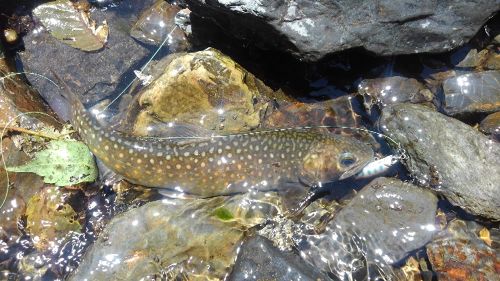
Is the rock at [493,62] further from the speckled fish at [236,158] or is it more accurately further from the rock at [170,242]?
the rock at [170,242]

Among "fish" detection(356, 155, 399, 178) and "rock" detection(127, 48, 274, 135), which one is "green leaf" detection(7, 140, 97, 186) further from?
"fish" detection(356, 155, 399, 178)

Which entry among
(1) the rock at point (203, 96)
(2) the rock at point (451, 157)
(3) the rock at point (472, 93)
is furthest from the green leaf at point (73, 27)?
(3) the rock at point (472, 93)

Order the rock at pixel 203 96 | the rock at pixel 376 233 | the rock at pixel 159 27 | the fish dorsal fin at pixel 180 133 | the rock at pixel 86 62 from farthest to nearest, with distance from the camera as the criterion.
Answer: the rock at pixel 159 27
the rock at pixel 86 62
the rock at pixel 203 96
the fish dorsal fin at pixel 180 133
the rock at pixel 376 233

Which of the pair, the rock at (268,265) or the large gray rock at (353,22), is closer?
the rock at (268,265)

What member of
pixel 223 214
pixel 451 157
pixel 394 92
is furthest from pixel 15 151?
pixel 451 157

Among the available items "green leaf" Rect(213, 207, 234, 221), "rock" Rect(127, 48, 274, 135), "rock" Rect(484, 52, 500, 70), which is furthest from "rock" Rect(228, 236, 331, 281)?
"rock" Rect(484, 52, 500, 70)

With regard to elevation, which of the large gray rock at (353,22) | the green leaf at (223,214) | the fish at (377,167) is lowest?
the green leaf at (223,214)
